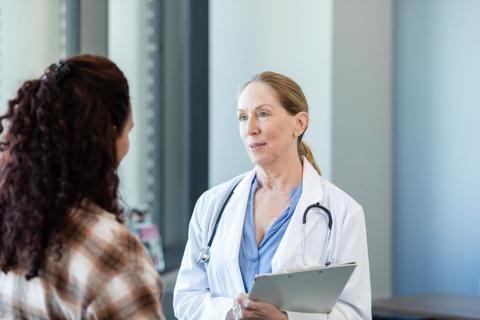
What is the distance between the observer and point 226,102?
12.3 ft

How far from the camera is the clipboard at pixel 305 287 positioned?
1692mm

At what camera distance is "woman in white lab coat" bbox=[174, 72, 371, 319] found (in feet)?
6.13

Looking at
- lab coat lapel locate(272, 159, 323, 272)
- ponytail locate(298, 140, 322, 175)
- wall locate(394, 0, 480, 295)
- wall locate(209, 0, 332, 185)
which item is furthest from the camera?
wall locate(394, 0, 480, 295)

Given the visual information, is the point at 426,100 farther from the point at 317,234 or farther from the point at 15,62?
the point at 317,234

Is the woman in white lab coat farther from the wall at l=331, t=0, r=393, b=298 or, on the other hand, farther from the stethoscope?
the wall at l=331, t=0, r=393, b=298

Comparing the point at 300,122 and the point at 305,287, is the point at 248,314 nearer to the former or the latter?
the point at 305,287

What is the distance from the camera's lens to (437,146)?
147 inches

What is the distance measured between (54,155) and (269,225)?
2.95 feet

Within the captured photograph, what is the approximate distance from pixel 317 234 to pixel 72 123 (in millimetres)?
876

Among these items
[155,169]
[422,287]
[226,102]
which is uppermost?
[226,102]

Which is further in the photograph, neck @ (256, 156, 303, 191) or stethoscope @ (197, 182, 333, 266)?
neck @ (256, 156, 303, 191)

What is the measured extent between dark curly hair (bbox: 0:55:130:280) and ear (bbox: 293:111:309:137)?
0.89 metres

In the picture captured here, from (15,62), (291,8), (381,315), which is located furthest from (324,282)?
(291,8)

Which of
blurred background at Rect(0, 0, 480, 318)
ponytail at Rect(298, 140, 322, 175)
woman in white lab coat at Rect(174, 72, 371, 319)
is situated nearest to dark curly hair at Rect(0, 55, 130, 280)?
woman in white lab coat at Rect(174, 72, 371, 319)
